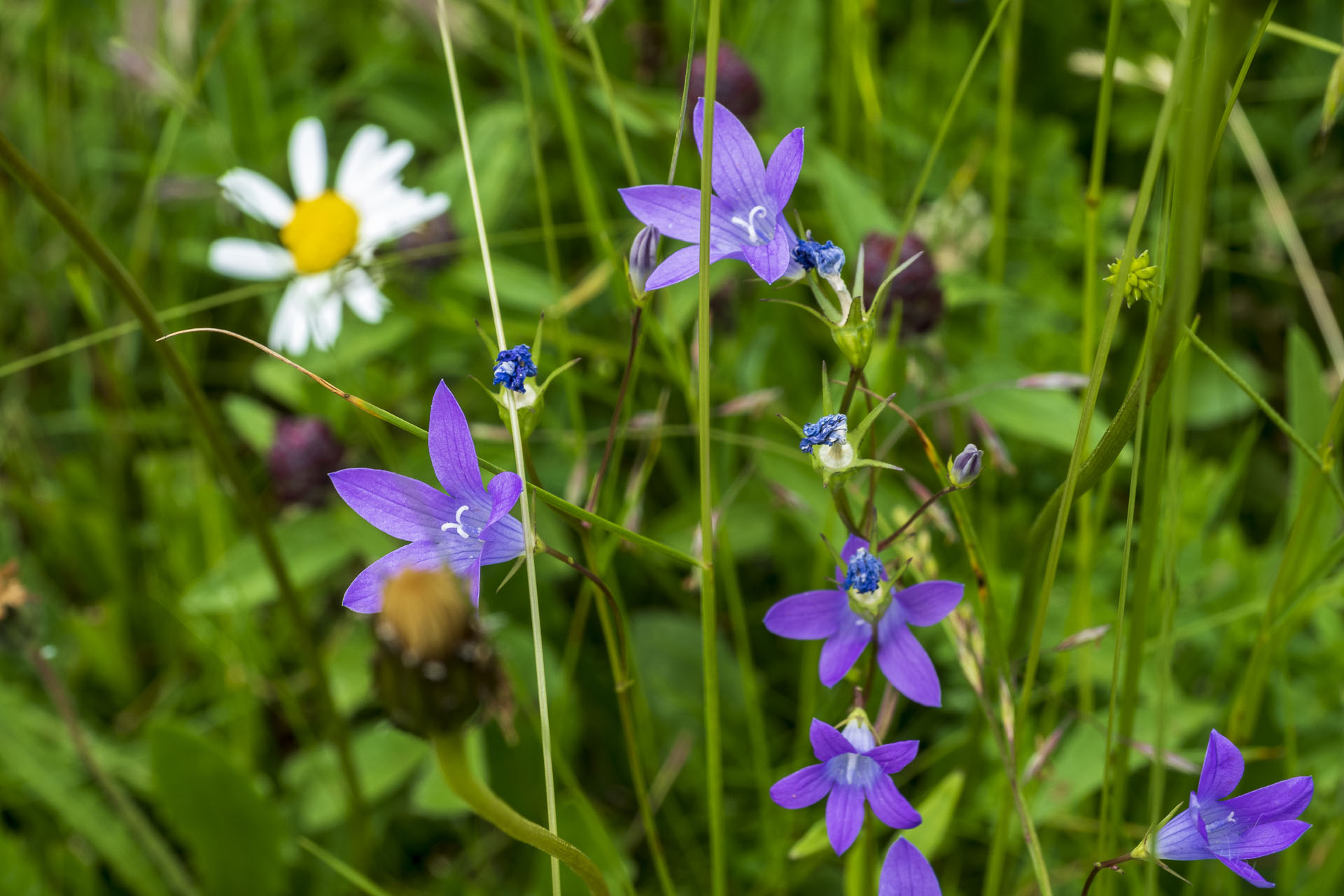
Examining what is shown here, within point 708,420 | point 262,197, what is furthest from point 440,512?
point 262,197

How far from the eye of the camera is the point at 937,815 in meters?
1.12

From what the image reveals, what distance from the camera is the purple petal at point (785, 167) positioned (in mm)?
746

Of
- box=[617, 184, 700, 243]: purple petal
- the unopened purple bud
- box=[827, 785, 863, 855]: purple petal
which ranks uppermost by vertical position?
box=[617, 184, 700, 243]: purple petal

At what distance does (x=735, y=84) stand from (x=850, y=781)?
1270mm

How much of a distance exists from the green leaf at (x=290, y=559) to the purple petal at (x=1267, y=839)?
48.1 inches

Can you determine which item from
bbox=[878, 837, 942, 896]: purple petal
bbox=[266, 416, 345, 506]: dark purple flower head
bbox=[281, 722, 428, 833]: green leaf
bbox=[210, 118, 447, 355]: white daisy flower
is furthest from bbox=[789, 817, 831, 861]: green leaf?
bbox=[210, 118, 447, 355]: white daisy flower

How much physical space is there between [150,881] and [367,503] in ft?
3.79

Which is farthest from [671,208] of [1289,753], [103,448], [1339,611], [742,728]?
[103,448]

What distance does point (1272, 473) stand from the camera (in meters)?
1.92

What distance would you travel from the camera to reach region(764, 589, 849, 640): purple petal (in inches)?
31.5

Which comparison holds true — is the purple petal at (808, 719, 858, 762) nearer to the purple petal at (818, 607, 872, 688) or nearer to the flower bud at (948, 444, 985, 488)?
the purple petal at (818, 607, 872, 688)

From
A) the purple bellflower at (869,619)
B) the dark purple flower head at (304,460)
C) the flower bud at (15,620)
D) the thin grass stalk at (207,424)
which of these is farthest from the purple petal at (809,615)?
the dark purple flower head at (304,460)

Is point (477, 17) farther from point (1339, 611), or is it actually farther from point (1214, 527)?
point (1339, 611)

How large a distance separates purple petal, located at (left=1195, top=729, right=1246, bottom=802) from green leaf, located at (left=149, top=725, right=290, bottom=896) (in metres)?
1.23
